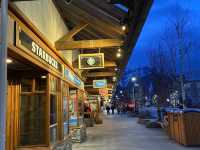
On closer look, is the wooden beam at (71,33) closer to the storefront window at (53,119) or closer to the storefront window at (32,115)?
Result: the storefront window at (53,119)

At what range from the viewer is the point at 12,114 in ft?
26.6

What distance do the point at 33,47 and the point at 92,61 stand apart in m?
5.10

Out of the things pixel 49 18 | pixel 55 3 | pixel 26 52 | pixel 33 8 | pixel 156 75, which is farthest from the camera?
pixel 156 75

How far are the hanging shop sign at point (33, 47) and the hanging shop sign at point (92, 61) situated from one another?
2671mm

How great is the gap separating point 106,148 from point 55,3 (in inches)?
223

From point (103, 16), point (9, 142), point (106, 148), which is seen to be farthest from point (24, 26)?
point (106, 148)

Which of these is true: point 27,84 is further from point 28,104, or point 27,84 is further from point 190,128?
point 190,128

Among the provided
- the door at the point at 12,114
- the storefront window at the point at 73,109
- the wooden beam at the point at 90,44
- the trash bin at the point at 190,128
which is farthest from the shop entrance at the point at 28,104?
the trash bin at the point at 190,128

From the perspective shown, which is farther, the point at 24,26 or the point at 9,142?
the point at 9,142

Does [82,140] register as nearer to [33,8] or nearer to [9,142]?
[9,142]

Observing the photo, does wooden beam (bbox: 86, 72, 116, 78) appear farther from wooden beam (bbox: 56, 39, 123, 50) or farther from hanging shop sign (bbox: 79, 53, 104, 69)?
wooden beam (bbox: 56, 39, 123, 50)

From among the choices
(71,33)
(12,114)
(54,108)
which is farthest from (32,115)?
(71,33)

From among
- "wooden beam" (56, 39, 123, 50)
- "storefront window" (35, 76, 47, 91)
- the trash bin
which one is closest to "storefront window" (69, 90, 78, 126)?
"wooden beam" (56, 39, 123, 50)

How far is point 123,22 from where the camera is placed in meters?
8.84
